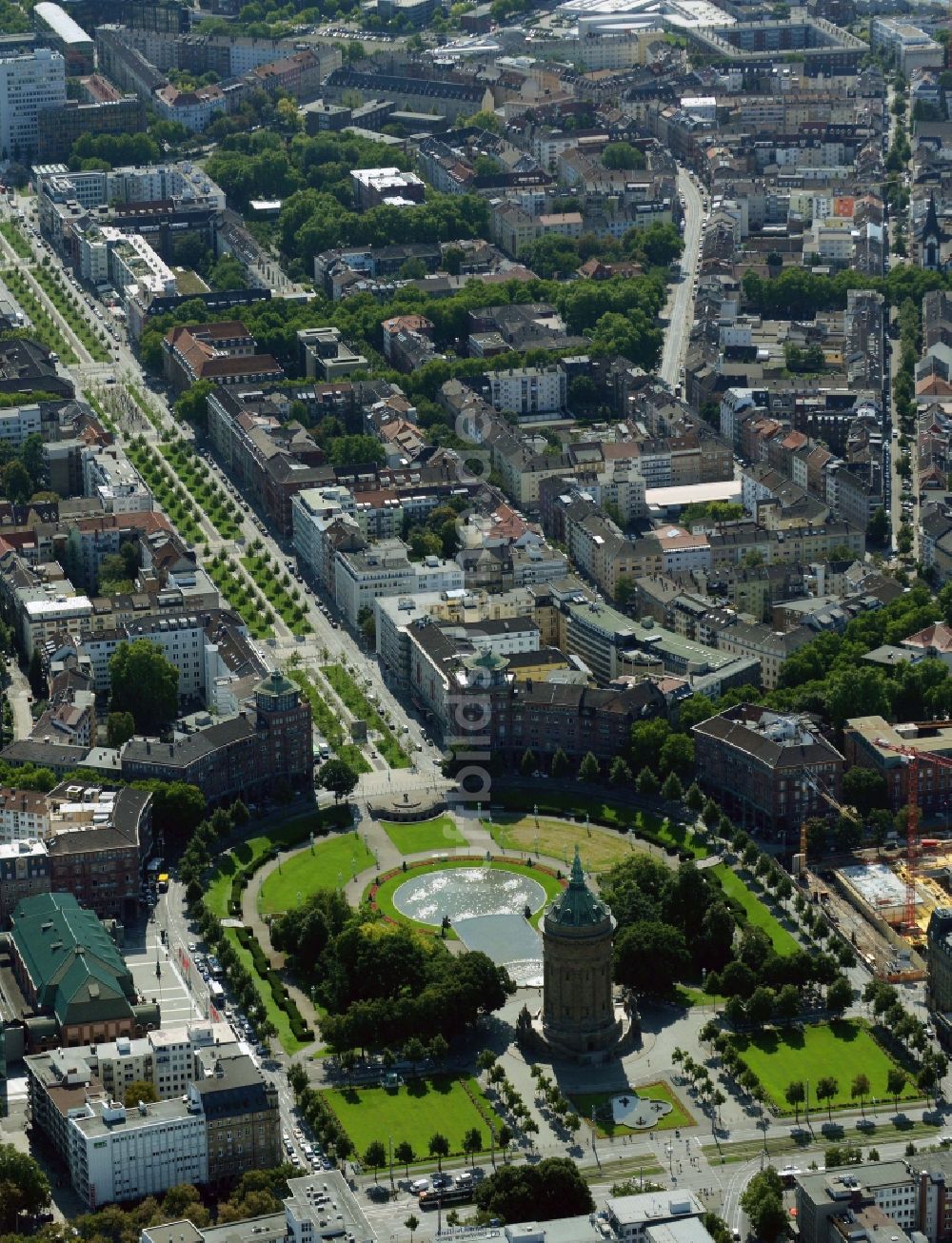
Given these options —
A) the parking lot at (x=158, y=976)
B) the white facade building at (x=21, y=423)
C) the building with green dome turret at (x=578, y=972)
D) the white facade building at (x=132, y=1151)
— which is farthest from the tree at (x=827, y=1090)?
the white facade building at (x=21, y=423)

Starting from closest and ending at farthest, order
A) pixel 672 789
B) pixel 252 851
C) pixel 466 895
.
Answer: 1. pixel 466 895
2. pixel 252 851
3. pixel 672 789

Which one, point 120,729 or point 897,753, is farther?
point 120,729

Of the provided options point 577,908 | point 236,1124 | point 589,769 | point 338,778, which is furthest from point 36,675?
point 236,1124

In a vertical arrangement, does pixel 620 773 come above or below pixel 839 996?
below

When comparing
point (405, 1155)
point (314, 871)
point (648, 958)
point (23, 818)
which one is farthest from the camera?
point (314, 871)

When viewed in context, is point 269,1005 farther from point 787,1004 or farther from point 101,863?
point 787,1004

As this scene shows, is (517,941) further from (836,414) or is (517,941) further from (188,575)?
Answer: (836,414)

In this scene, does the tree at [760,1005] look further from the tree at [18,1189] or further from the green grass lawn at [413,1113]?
the tree at [18,1189]
